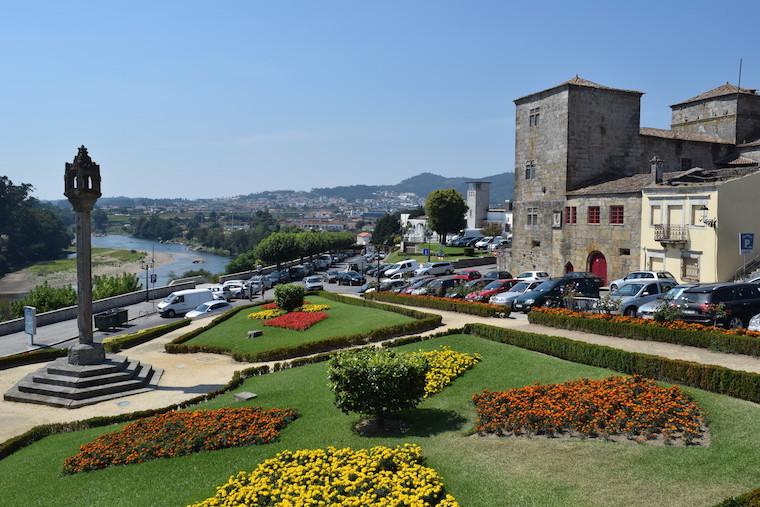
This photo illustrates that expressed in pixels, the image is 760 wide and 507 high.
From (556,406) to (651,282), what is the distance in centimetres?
1468

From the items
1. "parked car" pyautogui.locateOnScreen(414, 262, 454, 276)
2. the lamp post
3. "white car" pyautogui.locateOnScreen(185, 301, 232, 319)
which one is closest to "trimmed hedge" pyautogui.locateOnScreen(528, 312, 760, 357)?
the lamp post

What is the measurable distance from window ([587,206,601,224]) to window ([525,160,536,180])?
5826mm

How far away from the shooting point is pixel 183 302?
39719 mm

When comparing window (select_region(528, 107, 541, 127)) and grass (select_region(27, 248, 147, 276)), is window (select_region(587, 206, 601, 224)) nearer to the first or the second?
window (select_region(528, 107, 541, 127))

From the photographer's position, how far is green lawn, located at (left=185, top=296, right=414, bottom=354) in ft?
77.3

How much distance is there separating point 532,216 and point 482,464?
35.3m

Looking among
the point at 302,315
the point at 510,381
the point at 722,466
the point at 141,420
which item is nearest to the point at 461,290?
the point at 302,315

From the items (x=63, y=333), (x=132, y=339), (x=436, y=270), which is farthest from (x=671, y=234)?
(x=63, y=333)

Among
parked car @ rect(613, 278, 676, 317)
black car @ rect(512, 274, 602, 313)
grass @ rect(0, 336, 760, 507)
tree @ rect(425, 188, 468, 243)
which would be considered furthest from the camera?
tree @ rect(425, 188, 468, 243)

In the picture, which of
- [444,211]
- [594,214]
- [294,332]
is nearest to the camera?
[294,332]

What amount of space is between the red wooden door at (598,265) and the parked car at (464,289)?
8187 millimetres

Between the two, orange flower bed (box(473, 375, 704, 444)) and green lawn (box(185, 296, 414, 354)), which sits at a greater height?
orange flower bed (box(473, 375, 704, 444))

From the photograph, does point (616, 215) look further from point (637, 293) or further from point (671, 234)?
A: point (637, 293)

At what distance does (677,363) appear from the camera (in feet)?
43.8
